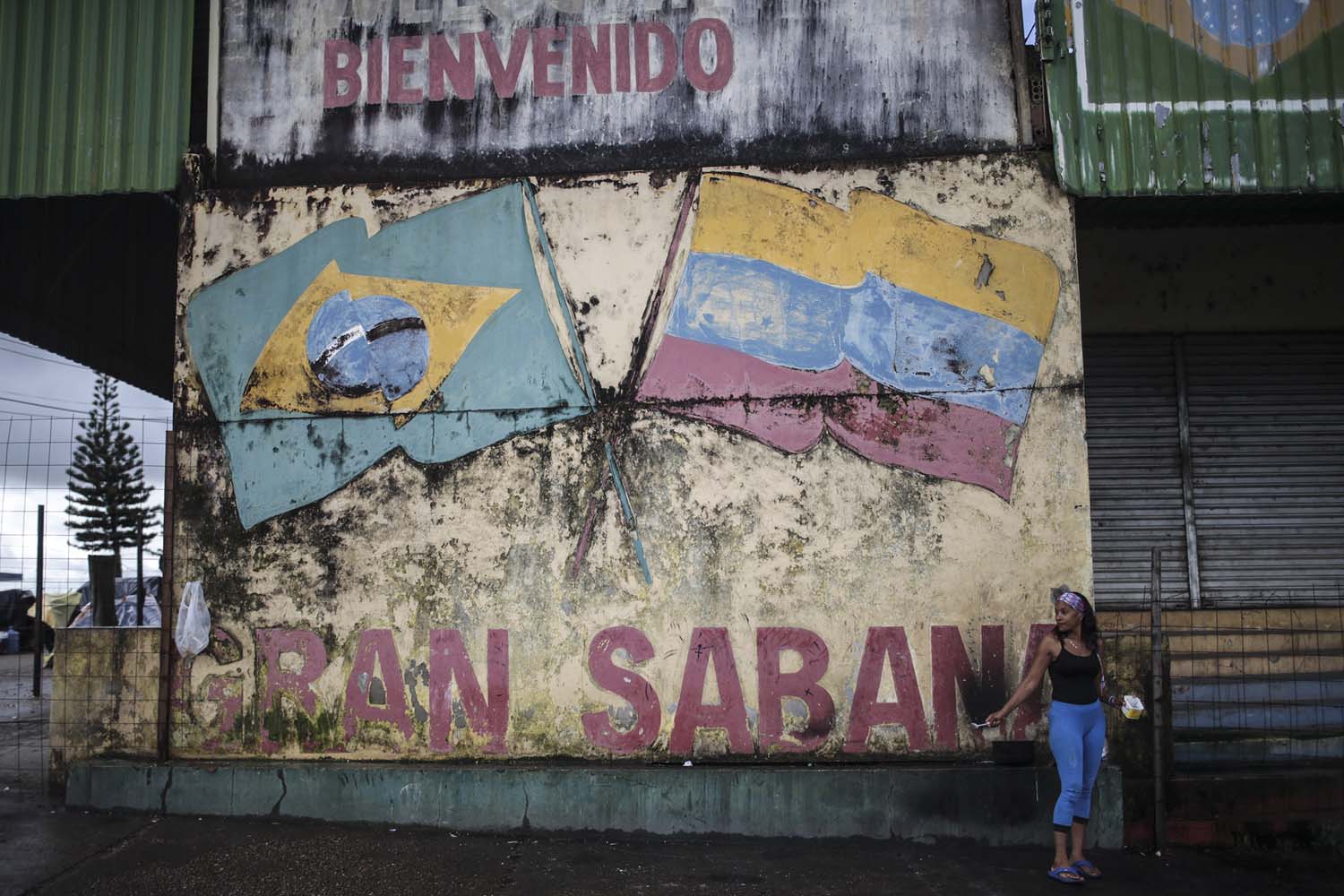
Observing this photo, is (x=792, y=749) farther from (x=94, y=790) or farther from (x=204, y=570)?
(x=94, y=790)

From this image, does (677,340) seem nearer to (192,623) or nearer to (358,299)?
(358,299)

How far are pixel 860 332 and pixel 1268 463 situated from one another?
478 centimetres

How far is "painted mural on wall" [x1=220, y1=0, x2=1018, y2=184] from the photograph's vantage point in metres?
6.58

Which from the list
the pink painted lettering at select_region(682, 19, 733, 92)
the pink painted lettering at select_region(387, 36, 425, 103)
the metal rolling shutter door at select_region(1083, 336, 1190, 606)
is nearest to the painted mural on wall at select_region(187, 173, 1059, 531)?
the pink painted lettering at select_region(682, 19, 733, 92)

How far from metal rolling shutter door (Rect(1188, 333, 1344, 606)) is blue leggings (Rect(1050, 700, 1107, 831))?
408 cm

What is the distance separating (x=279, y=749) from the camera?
645 cm

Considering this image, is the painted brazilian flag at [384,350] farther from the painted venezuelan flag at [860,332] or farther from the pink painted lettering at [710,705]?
the pink painted lettering at [710,705]

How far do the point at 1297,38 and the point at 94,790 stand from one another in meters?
9.17

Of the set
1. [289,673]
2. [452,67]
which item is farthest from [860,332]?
[289,673]

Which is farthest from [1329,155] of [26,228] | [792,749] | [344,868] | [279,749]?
[26,228]

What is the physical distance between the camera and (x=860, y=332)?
21.1ft

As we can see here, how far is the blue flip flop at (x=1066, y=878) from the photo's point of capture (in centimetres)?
523

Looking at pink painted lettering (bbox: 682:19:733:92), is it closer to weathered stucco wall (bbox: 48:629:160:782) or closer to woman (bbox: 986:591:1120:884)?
woman (bbox: 986:591:1120:884)

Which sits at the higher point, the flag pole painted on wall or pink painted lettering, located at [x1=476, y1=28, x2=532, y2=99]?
pink painted lettering, located at [x1=476, y1=28, x2=532, y2=99]
